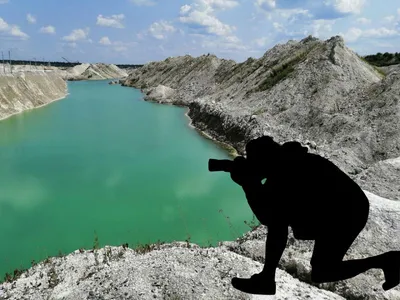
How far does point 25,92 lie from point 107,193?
1557 inches

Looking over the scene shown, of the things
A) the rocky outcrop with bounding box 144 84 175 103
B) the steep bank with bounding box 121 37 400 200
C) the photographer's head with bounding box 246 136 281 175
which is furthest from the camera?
the rocky outcrop with bounding box 144 84 175 103

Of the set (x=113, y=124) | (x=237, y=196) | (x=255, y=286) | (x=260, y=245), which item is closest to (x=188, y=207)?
(x=237, y=196)

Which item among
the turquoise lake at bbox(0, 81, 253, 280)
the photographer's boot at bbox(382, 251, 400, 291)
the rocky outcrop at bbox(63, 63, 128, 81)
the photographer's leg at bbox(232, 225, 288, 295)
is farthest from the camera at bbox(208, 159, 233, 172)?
the rocky outcrop at bbox(63, 63, 128, 81)

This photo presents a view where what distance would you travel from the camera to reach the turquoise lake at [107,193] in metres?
13.4

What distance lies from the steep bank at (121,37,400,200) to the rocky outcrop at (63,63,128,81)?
80.1 meters

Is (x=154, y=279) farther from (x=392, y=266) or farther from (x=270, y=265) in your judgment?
(x=392, y=266)

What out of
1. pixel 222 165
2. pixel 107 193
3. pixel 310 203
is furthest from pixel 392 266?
pixel 107 193

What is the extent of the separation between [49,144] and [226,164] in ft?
86.9

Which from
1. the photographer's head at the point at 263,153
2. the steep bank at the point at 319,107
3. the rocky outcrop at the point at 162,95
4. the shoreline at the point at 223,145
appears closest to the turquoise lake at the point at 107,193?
the shoreline at the point at 223,145

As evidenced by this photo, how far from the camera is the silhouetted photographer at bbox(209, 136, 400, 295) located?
3.79 metres

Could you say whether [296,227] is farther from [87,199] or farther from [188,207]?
[87,199]

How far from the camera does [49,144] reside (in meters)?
28.1

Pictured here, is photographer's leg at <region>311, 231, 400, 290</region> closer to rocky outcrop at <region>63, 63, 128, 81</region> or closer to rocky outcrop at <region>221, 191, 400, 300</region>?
rocky outcrop at <region>221, 191, 400, 300</region>

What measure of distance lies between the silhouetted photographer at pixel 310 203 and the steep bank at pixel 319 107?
32.2ft
